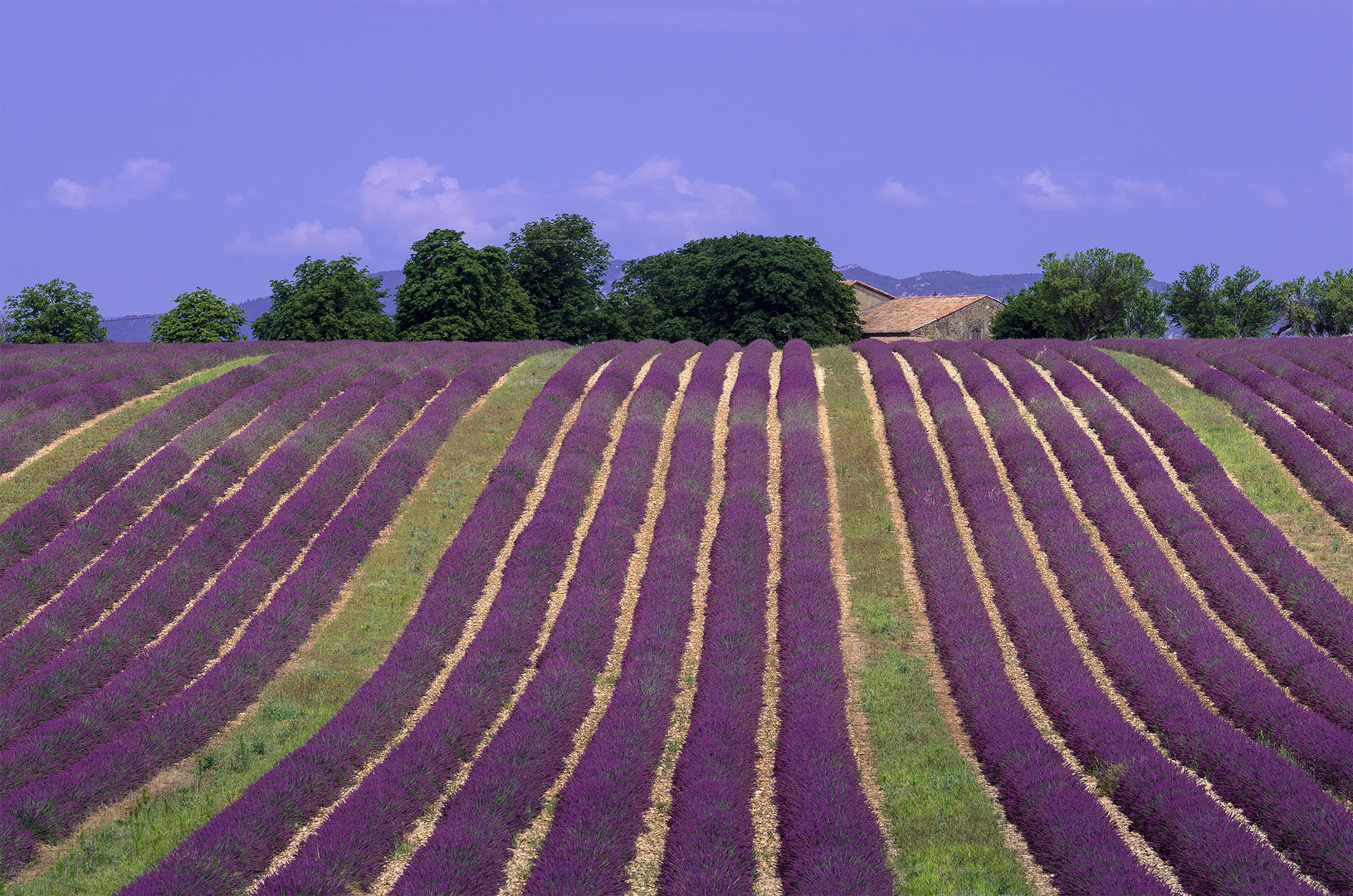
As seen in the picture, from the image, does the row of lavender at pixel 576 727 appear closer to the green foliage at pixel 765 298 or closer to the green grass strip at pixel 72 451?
the green grass strip at pixel 72 451

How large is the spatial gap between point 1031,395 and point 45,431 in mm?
22411

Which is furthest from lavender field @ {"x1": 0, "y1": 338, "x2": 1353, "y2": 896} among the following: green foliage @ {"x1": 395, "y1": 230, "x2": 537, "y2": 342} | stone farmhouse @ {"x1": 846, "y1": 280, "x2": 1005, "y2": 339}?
stone farmhouse @ {"x1": 846, "y1": 280, "x2": 1005, "y2": 339}

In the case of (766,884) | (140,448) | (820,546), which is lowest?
(766,884)

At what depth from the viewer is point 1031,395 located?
82.7ft

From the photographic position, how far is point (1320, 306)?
7188cm

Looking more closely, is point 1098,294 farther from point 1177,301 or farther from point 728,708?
point 728,708

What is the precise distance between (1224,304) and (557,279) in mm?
49091

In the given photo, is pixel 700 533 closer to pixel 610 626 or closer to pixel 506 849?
pixel 610 626

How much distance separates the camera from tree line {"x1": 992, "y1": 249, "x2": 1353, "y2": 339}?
71.9m

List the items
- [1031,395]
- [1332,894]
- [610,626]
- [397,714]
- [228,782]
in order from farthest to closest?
[1031,395], [610,626], [397,714], [228,782], [1332,894]

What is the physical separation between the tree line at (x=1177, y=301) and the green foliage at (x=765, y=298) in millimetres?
21106

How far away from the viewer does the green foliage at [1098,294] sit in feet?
242

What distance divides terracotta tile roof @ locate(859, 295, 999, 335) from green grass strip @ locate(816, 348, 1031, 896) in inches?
2222

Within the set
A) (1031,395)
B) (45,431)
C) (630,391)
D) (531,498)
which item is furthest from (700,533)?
(45,431)
